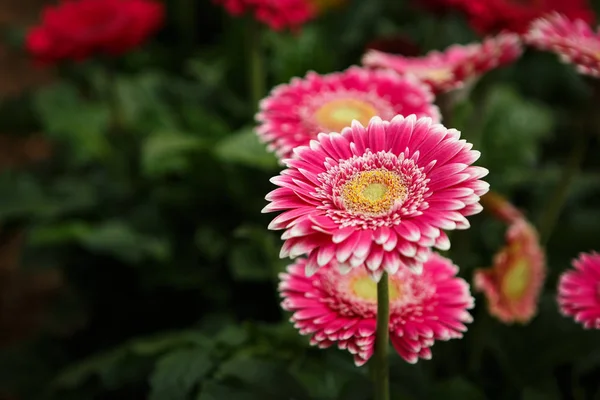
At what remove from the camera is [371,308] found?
0.54m

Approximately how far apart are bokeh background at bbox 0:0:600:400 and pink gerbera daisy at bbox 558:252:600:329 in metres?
0.19

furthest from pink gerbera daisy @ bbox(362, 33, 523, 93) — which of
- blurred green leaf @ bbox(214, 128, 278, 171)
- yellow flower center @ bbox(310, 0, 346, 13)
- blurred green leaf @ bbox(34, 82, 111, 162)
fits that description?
blurred green leaf @ bbox(34, 82, 111, 162)

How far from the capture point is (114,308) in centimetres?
125

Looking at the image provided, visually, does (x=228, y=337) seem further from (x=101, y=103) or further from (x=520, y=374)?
(x=101, y=103)

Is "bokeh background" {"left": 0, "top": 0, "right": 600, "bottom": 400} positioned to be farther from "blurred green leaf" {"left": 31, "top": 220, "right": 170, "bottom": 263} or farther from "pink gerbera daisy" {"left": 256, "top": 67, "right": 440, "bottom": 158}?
"pink gerbera daisy" {"left": 256, "top": 67, "right": 440, "bottom": 158}

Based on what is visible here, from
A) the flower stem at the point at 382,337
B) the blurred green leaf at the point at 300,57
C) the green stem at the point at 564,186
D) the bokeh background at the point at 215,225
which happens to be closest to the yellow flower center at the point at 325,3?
the bokeh background at the point at 215,225

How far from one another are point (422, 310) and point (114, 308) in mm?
856

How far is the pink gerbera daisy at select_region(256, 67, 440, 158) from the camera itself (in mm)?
678

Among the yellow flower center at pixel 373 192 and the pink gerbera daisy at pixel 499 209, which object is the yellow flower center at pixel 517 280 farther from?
the yellow flower center at pixel 373 192

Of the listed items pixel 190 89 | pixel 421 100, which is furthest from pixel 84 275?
pixel 421 100

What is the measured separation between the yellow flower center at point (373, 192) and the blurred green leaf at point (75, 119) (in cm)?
95

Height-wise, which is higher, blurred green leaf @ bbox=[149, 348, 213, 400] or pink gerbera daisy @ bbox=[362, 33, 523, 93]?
pink gerbera daisy @ bbox=[362, 33, 523, 93]

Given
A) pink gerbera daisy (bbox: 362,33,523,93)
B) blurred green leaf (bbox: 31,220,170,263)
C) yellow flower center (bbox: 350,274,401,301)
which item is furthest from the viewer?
blurred green leaf (bbox: 31,220,170,263)

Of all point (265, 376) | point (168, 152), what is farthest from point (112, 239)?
point (265, 376)
